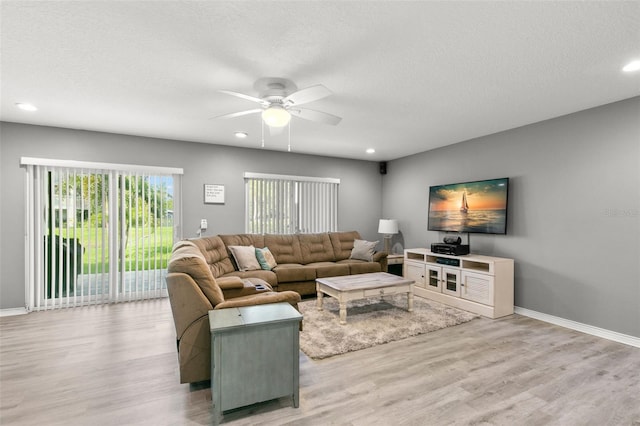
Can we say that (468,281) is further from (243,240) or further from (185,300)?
(185,300)

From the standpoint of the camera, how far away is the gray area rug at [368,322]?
3057mm

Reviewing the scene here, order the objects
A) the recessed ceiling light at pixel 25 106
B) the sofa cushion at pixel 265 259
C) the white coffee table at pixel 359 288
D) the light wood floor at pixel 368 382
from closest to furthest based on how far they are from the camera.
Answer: the light wood floor at pixel 368 382 < the recessed ceiling light at pixel 25 106 < the white coffee table at pixel 359 288 < the sofa cushion at pixel 265 259

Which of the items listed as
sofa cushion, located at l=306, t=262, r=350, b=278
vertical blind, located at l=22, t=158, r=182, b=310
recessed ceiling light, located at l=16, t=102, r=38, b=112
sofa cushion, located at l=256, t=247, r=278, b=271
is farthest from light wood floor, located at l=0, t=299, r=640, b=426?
recessed ceiling light, located at l=16, t=102, r=38, b=112

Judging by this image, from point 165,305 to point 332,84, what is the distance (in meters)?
3.84

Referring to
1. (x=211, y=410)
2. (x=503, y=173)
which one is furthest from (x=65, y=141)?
(x=503, y=173)

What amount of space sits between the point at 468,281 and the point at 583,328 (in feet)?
4.18

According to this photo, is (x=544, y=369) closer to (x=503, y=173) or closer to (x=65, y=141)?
(x=503, y=173)

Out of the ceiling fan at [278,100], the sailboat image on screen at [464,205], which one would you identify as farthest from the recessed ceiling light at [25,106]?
the sailboat image on screen at [464,205]

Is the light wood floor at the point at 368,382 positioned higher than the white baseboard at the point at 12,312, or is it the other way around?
the white baseboard at the point at 12,312

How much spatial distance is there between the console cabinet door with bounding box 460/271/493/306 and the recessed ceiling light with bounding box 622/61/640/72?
8.21 feet

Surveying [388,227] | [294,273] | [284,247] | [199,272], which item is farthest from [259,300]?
[388,227]

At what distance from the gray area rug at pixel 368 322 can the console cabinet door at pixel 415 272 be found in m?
0.38

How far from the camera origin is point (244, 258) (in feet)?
15.2

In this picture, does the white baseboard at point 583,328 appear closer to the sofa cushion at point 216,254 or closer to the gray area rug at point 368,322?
the gray area rug at point 368,322
